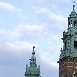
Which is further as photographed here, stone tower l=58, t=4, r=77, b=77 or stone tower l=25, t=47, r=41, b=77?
stone tower l=25, t=47, r=41, b=77

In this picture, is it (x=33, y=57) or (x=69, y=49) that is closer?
(x=69, y=49)

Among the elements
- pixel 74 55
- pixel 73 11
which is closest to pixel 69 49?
pixel 74 55

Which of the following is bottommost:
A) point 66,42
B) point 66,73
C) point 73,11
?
point 66,73

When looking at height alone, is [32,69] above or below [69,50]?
below

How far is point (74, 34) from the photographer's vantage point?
12512 cm

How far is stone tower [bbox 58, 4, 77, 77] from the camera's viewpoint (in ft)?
396

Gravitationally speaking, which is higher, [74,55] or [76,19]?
[76,19]

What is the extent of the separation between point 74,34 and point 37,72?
1378 centimetres

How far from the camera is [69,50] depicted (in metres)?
122

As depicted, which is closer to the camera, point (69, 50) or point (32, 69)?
point (69, 50)

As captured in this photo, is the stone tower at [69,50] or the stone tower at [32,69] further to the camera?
the stone tower at [32,69]

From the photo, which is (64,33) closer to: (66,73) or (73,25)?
(73,25)

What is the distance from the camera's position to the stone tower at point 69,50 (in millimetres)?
120750

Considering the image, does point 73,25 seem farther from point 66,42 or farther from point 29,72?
point 29,72
